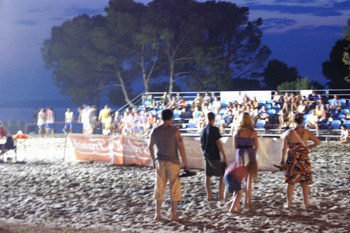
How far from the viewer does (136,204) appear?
1145cm

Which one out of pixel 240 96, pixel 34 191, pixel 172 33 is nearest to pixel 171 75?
pixel 172 33

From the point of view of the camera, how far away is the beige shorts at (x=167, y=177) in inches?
375

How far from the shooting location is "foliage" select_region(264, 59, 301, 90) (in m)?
50.0

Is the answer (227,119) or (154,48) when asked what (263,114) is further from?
(154,48)

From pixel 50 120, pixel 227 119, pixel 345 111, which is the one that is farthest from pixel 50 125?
pixel 345 111

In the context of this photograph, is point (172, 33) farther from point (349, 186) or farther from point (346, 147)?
point (349, 186)

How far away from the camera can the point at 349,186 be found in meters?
13.1

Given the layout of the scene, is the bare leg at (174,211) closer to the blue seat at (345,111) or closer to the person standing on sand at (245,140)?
the person standing on sand at (245,140)

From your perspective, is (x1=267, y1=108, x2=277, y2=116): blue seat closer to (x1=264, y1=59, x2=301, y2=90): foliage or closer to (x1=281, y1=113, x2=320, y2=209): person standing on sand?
(x1=281, y1=113, x2=320, y2=209): person standing on sand

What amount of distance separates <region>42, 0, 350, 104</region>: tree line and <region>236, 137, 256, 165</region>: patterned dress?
34.5 m

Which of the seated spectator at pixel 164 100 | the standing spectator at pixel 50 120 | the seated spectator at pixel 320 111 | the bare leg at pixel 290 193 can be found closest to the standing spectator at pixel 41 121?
the standing spectator at pixel 50 120

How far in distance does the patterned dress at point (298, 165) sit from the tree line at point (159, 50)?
34.8 m

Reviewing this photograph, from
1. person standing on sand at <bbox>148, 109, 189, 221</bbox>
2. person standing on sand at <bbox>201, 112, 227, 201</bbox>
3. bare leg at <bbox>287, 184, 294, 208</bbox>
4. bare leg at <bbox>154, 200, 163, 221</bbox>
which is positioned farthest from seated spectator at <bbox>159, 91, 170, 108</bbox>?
person standing on sand at <bbox>148, 109, 189, 221</bbox>

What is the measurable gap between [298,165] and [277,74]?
41.1 metres
